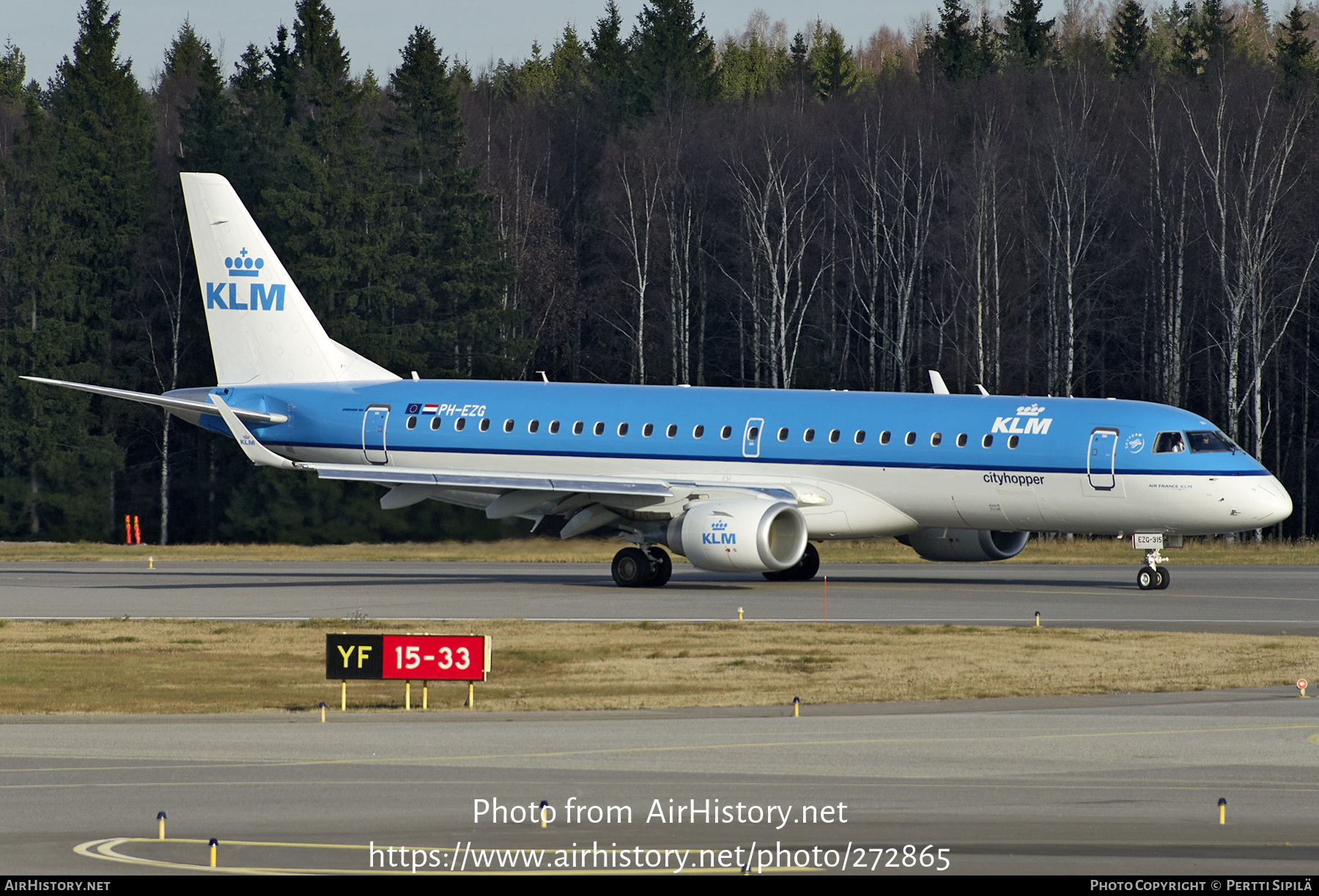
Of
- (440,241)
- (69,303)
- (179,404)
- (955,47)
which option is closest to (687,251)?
(440,241)

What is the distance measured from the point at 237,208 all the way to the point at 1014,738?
2883cm

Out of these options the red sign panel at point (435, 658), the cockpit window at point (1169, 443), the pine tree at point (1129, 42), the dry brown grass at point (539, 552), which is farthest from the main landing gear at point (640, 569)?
the pine tree at point (1129, 42)

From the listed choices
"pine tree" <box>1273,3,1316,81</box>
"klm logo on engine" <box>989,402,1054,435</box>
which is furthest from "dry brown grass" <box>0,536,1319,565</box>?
"pine tree" <box>1273,3,1316,81</box>

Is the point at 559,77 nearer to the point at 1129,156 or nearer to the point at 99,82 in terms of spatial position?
the point at 99,82

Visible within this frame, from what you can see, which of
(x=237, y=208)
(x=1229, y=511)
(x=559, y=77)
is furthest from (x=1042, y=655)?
(x=559, y=77)

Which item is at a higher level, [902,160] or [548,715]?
[902,160]

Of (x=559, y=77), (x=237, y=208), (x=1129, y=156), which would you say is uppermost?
(x=559, y=77)

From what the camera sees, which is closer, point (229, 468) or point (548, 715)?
point (548, 715)

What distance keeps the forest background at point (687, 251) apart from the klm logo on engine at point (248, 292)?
649 inches

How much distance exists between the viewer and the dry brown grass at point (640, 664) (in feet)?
58.9

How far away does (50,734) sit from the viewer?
1538 centimetres

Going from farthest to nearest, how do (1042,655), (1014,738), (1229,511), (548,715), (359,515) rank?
1. (359,515)
2. (1229,511)
3. (1042,655)
4. (548,715)
5. (1014,738)

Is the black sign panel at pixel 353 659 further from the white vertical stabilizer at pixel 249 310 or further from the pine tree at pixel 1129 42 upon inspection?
the pine tree at pixel 1129 42

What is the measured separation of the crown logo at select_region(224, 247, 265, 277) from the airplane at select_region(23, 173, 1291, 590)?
3.57ft
